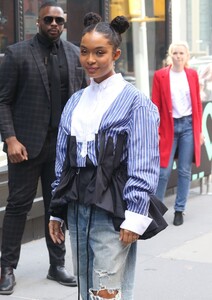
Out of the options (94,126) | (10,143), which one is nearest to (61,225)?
(94,126)

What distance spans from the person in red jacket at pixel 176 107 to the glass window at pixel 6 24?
4.96 ft

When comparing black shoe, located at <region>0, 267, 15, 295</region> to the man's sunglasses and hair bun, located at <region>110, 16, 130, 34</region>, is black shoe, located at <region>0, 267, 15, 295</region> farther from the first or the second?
hair bun, located at <region>110, 16, 130, 34</region>

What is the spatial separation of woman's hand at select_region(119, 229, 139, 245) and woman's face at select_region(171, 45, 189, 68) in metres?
4.32

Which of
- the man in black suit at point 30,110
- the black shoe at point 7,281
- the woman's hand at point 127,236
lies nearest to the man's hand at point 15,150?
the man in black suit at point 30,110

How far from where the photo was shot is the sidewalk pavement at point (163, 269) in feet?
17.8

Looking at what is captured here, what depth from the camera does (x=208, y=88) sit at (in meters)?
10.1

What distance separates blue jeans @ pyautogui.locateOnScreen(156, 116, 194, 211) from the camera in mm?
7609

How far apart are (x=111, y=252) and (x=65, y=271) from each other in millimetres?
2159

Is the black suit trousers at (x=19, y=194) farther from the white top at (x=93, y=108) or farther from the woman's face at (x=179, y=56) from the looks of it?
the woman's face at (x=179, y=56)

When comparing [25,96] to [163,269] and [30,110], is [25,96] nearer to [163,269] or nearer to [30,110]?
[30,110]

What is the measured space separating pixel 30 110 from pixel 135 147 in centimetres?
193

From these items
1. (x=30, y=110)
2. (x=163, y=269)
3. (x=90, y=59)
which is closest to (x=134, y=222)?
(x=90, y=59)

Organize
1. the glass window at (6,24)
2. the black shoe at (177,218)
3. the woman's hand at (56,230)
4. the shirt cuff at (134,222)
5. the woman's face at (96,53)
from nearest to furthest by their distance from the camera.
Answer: the shirt cuff at (134,222)
the woman's face at (96,53)
the woman's hand at (56,230)
the glass window at (6,24)
the black shoe at (177,218)

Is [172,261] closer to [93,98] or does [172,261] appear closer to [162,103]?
[162,103]
